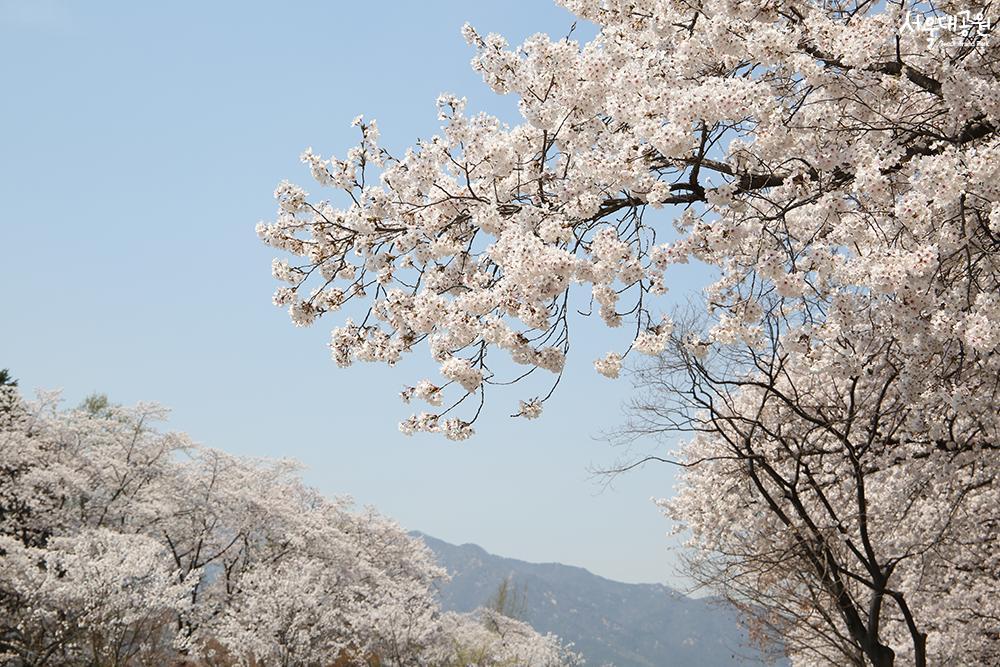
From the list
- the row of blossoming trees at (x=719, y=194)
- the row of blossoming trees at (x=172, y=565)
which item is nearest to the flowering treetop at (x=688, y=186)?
the row of blossoming trees at (x=719, y=194)

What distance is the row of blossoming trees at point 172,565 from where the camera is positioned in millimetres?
15016

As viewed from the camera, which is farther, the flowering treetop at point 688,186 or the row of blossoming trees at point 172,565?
the row of blossoming trees at point 172,565

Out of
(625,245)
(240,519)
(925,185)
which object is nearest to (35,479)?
(240,519)

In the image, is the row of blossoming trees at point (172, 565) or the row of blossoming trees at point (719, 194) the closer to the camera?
the row of blossoming trees at point (719, 194)

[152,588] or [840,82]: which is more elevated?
[840,82]

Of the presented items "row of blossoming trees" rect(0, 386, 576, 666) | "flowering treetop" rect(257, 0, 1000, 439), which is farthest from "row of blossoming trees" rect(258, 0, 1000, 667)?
"row of blossoming trees" rect(0, 386, 576, 666)

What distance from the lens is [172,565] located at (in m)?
23.1

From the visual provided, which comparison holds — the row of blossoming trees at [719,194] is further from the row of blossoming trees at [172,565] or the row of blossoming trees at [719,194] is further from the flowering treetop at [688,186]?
the row of blossoming trees at [172,565]

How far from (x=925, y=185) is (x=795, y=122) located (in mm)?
1041

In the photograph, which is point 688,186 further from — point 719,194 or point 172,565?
point 172,565

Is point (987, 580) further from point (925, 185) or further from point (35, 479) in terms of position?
point (35, 479)

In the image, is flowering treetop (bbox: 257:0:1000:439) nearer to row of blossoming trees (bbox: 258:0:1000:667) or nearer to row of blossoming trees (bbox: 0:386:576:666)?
row of blossoming trees (bbox: 258:0:1000:667)

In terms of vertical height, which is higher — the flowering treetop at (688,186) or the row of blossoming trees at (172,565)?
the flowering treetop at (688,186)

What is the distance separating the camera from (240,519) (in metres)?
26.3
